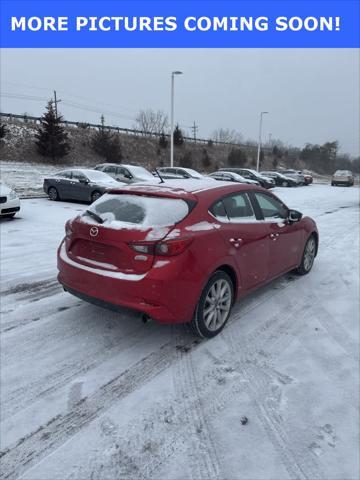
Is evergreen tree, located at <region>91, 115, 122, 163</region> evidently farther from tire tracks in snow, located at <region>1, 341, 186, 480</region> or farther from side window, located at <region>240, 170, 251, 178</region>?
tire tracks in snow, located at <region>1, 341, 186, 480</region>

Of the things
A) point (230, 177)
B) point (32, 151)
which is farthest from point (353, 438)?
point (32, 151)

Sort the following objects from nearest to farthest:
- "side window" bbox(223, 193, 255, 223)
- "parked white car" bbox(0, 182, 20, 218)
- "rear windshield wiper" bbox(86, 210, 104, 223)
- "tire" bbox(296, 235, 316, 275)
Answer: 1. "rear windshield wiper" bbox(86, 210, 104, 223)
2. "side window" bbox(223, 193, 255, 223)
3. "tire" bbox(296, 235, 316, 275)
4. "parked white car" bbox(0, 182, 20, 218)

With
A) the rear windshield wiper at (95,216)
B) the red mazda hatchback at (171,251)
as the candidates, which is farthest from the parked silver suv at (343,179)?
the rear windshield wiper at (95,216)

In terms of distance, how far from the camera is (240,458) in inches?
95.5

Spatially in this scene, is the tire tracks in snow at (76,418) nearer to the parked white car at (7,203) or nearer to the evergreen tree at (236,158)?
the parked white car at (7,203)

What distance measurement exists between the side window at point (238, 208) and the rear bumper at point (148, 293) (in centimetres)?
108

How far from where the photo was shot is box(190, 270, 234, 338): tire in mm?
3789

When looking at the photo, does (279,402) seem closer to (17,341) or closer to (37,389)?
(37,389)

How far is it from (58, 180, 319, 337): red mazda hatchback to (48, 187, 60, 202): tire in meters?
11.8

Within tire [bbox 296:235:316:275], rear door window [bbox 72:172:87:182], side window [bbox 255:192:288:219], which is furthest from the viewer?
rear door window [bbox 72:172:87:182]

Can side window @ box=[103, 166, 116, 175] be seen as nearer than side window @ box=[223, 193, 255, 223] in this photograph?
No

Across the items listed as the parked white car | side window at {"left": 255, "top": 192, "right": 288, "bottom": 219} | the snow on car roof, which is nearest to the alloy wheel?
side window at {"left": 255, "top": 192, "right": 288, "bottom": 219}

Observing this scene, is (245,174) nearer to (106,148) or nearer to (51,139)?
(106,148)

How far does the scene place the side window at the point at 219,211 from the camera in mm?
4010
